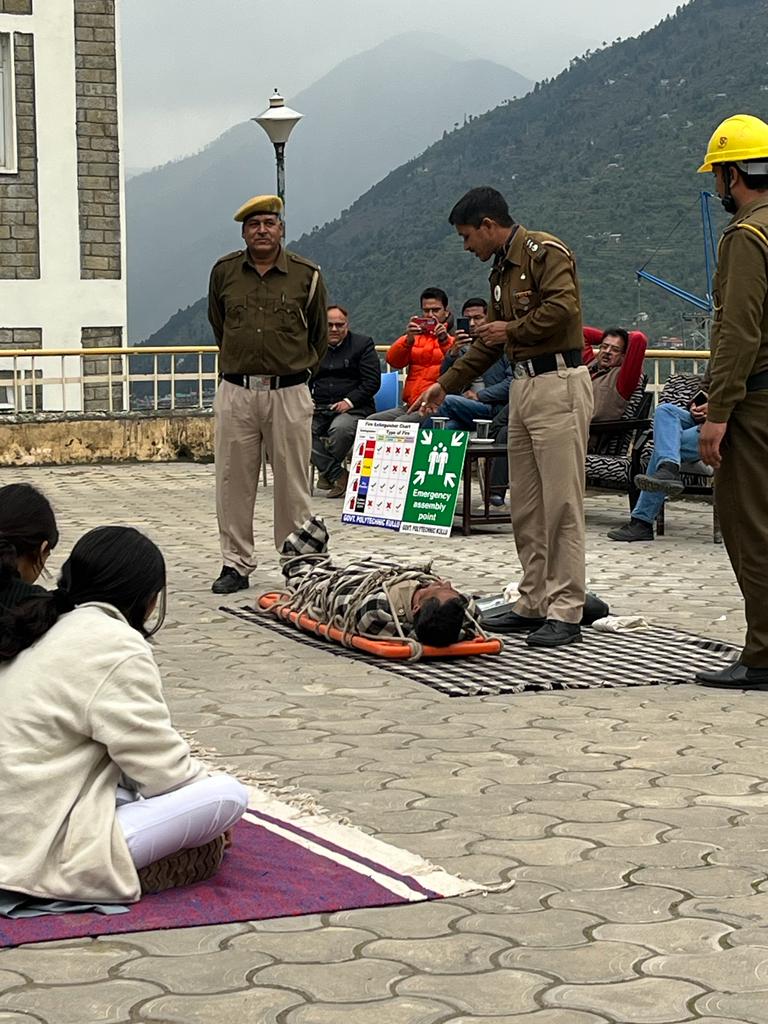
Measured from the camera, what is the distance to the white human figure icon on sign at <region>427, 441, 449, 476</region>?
12719 millimetres

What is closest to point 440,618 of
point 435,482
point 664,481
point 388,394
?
point 664,481

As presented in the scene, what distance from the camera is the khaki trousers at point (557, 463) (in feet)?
26.3

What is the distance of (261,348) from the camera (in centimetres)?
988

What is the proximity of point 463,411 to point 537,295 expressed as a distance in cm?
571

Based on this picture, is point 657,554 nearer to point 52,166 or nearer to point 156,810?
point 156,810

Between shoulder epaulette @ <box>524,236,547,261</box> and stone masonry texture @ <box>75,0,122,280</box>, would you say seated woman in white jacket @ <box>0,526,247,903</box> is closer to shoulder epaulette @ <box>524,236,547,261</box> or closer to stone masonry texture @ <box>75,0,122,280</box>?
shoulder epaulette @ <box>524,236,547,261</box>

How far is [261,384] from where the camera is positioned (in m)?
9.94

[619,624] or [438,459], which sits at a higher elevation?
[438,459]

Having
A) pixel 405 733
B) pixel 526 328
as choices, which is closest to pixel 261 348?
pixel 526 328

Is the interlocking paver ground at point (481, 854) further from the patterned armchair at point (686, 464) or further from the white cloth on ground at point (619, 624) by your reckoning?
the patterned armchair at point (686, 464)

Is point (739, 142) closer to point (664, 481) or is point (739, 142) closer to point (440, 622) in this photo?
point (440, 622)

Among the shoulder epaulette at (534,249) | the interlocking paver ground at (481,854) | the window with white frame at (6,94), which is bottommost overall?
the interlocking paver ground at (481,854)

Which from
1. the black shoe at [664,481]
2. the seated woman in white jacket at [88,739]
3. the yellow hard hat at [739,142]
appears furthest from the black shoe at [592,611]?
the seated woman in white jacket at [88,739]

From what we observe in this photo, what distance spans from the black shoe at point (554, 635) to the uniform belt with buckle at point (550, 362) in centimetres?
106
